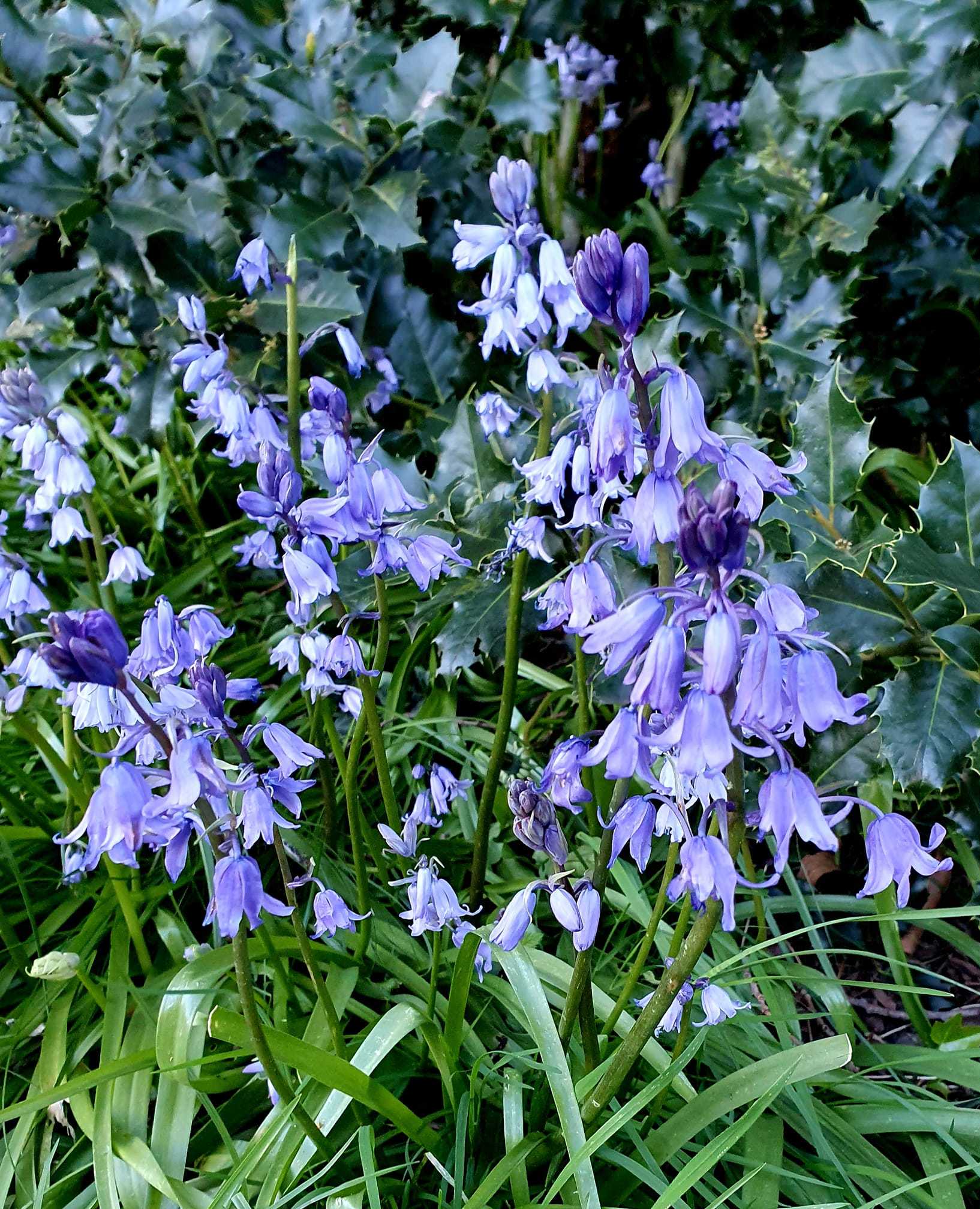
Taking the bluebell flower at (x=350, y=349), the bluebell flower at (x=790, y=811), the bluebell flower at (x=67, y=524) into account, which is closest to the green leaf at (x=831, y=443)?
the bluebell flower at (x=350, y=349)

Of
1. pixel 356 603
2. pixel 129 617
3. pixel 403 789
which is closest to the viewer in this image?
pixel 356 603

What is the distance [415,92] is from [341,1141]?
2.44 meters

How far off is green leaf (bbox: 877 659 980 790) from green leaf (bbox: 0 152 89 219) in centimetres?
227

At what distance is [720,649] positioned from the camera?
2.84ft

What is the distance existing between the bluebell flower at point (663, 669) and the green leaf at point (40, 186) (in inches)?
87.6

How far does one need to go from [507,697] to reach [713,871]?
801mm

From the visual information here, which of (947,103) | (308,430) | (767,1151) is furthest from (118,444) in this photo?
(767,1151)

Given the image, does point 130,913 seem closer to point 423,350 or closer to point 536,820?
point 536,820

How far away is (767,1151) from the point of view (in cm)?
150

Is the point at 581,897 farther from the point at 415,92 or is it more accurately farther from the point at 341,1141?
the point at 415,92

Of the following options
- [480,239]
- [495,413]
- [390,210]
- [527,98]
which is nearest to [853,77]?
[527,98]

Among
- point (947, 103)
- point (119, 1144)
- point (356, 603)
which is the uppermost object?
point (947, 103)

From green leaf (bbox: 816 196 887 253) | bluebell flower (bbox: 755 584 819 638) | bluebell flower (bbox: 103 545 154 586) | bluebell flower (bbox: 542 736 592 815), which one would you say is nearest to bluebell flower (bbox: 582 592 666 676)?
bluebell flower (bbox: 755 584 819 638)

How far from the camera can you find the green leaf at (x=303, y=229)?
244 cm
